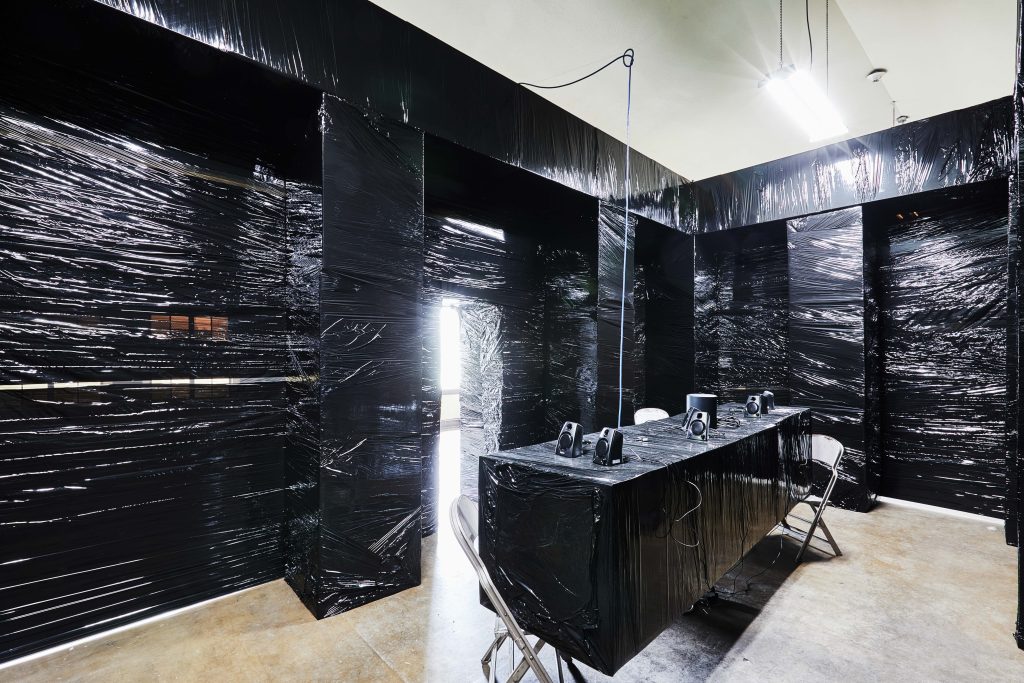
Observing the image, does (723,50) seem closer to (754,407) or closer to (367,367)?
(754,407)

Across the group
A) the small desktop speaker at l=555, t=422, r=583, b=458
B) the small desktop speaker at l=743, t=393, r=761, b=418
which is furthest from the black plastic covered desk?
the small desktop speaker at l=743, t=393, r=761, b=418

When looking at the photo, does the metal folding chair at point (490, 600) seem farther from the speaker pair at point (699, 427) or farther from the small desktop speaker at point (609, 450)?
the speaker pair at point (699, 427)

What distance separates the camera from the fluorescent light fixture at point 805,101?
298 centimetres

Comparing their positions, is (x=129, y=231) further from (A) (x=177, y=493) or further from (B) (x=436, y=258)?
(B) (x=436, y=258)

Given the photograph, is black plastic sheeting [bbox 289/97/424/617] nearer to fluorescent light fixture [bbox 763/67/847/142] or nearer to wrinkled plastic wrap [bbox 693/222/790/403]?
fluorescent light fixture [bbox 763/67/847/142]

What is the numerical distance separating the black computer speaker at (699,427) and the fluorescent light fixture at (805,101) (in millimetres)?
2357

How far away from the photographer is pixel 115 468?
1.94 m

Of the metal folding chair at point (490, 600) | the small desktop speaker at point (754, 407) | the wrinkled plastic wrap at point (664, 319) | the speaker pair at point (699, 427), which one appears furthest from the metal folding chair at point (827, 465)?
the metal folding chair at point (490, 600)

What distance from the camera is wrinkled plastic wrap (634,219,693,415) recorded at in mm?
4609

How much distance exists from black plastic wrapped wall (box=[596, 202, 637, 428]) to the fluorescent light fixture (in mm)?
1305

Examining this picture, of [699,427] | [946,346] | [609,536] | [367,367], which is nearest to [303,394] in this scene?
[367,367]

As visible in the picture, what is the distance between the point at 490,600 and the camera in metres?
1.48

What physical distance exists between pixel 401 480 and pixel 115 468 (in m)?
1.20

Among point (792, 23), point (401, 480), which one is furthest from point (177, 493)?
point (792, 23)
